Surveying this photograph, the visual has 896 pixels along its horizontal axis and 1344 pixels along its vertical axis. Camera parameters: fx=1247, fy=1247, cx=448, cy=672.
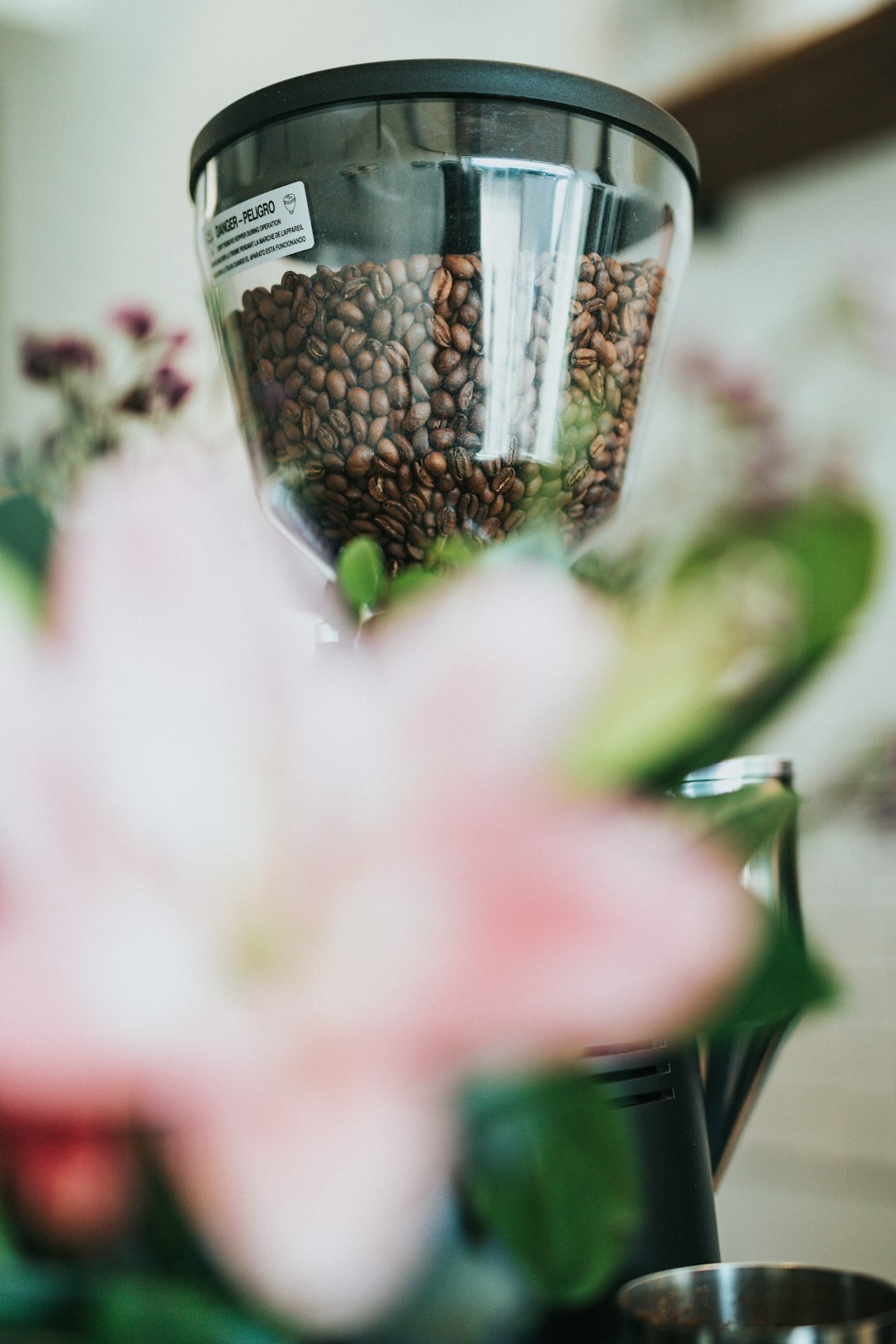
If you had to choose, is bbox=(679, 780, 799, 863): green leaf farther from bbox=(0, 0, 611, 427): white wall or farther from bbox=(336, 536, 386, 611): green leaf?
bbox=(0, 0, 611, 427): white wall

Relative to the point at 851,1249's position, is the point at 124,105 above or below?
above

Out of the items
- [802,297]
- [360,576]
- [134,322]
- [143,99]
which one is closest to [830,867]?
[802,297]

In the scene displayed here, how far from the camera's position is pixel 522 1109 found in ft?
0.31

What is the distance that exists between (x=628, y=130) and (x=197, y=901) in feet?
1.04

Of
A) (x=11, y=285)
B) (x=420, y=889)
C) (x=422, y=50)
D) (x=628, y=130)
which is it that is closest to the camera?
(x=420, y=889)

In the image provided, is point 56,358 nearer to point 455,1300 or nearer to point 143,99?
point 455,1300

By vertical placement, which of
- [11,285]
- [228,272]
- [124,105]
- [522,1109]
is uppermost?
[124,105]

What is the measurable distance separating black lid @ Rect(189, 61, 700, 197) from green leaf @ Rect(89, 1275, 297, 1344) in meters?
0.30

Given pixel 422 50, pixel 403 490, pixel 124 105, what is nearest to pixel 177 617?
pixel 403 490

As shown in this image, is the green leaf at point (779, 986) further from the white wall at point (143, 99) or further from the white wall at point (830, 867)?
the white wall at point (143, 99)

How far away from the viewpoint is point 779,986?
0.28 feet

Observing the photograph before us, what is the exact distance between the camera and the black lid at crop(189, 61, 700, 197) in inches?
12.9

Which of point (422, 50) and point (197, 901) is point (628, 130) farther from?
point (422, 50)

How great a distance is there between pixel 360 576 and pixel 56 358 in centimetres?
34
